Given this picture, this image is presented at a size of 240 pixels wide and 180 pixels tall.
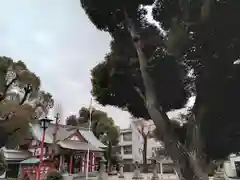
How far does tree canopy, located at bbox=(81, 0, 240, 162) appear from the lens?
589cm

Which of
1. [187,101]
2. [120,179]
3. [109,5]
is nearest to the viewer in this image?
[109,5]

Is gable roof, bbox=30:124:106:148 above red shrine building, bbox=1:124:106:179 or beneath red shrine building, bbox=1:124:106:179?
above

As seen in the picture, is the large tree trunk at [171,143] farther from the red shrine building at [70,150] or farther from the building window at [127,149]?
the building window at [127,149]

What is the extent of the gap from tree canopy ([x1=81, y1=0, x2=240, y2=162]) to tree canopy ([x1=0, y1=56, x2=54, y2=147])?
34.2ft

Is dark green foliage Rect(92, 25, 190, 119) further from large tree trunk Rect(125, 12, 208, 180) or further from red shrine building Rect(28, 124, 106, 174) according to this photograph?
red shrine building Rect(28, 124, 106, 174)

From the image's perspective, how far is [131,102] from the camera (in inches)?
318

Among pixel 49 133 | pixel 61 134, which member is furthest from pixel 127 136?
pixel 49 133

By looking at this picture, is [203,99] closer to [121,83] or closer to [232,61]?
[232,61]

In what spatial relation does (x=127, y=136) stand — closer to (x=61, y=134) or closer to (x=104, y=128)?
(x=104, y=128)

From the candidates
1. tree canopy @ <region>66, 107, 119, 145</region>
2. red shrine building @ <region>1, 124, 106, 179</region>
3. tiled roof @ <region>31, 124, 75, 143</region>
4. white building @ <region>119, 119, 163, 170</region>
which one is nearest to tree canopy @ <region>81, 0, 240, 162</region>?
red shrine building @ <region>1, 124, 106, 179</region>

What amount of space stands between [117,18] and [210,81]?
11.1 feet

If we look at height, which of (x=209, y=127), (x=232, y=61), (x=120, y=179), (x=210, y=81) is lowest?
(x=120, y=179)

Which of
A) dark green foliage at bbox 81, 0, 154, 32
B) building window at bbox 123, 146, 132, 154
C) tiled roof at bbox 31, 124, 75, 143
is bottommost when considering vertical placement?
building window at bbox 123, 146, 132, 154

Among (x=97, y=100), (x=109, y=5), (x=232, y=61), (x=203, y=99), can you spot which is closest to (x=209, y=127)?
(x=203, y=99)
